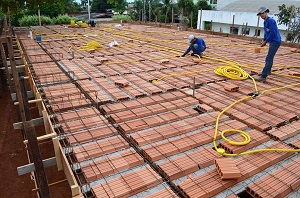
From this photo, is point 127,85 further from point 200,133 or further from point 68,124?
point 200,133

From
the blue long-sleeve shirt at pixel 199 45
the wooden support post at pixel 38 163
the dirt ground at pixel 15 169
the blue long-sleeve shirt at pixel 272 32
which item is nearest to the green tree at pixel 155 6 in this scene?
the blue long-sleeve shirt at pixel 199 45

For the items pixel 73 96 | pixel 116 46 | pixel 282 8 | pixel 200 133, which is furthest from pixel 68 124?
pixel 282 8

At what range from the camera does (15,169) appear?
6215 millimetres

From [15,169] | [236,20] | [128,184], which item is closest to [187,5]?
[236,20]

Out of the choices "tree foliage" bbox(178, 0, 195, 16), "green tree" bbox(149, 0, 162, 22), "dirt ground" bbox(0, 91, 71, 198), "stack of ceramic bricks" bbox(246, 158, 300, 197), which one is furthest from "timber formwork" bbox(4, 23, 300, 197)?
"green tree" bbox(149, 0, 162, 22)

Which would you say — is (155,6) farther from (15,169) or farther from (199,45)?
(15,169)

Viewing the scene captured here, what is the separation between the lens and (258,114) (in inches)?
197

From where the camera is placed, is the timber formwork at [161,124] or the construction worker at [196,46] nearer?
the timber formwork at [161,124]

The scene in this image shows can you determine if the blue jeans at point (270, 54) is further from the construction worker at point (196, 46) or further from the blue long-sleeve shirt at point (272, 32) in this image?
the construction worker at point (196, 46)

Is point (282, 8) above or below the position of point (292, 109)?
above

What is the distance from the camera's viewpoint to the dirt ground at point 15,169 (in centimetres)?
547

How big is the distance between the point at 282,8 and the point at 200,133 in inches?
802

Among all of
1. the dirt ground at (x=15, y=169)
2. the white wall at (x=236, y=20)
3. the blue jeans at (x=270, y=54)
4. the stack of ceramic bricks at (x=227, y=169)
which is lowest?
the dirt ground at (x=15, y=169)

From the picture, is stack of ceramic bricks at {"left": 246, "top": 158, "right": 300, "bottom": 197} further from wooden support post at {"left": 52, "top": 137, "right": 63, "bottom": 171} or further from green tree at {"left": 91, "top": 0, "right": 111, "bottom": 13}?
green tree at {"left": 91, "top": 0, "right": 111, "bottom": 13}
